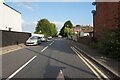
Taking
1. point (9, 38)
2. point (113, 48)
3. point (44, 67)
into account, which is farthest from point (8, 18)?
point (44, 67)

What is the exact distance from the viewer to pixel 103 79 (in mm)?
9555

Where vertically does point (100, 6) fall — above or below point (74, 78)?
above

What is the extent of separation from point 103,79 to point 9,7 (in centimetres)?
4418

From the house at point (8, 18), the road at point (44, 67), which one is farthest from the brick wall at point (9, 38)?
the road at point (44, 67)

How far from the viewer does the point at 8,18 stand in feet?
164

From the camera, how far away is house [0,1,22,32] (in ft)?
148

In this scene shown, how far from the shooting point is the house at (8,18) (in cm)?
4520

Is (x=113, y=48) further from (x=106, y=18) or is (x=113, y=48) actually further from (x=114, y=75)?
(x=106, y=18)

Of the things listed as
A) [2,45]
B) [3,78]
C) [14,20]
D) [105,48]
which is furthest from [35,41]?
[3,78]

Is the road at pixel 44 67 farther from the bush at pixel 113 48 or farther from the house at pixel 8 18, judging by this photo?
the house at pixel 8 18

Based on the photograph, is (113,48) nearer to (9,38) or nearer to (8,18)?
(9,38)

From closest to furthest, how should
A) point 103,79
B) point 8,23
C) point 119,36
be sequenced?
point 103,79, point 119,36, point 8,23

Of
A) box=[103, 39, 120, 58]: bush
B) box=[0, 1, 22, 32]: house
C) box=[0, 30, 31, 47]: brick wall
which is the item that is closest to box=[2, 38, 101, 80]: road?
box=[103, 39, 120, 58]: bush

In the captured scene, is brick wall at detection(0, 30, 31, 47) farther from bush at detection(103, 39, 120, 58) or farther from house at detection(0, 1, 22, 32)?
bush at detection(103, 39, 120, 58)
